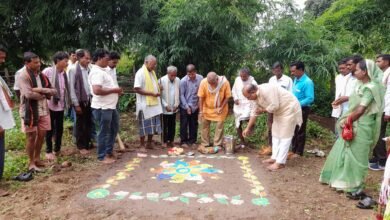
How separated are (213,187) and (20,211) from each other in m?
2.15

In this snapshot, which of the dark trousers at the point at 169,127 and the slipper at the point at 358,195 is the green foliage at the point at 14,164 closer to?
the dark trousers at the point at 169,127

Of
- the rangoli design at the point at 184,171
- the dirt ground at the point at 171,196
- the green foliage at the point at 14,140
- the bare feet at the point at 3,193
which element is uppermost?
the green foliage at the point at 14,140

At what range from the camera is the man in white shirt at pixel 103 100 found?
508 cm

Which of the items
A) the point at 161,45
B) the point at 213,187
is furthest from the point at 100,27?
the point at 213,187

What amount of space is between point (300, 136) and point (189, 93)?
2067mm

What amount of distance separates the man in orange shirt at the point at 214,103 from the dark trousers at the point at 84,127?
1.92m

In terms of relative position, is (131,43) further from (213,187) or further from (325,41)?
(213,187)

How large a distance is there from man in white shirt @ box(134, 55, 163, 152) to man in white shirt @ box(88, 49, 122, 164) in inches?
24.8

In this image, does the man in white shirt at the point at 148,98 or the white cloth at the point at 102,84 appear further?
the man in white shirt at the point at 148,98

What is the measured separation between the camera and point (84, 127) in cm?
596

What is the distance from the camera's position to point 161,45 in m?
8.73

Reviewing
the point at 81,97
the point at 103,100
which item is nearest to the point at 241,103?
the point at 103,100

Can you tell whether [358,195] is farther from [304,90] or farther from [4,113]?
[4,113]

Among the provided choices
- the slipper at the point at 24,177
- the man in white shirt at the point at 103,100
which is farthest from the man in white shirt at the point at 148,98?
the slipper at the point at 24,177
